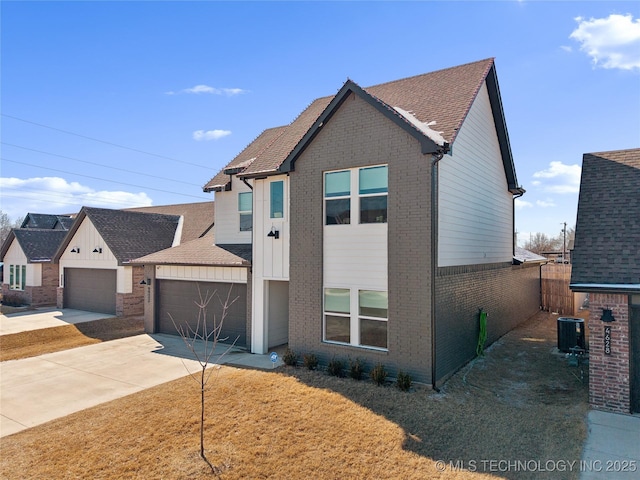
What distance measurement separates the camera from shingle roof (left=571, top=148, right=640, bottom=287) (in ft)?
26.2

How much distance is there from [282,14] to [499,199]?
10.8 m

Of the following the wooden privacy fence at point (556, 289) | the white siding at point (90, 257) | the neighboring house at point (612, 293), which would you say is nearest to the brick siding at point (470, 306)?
the neighboring house at point (612, 293)

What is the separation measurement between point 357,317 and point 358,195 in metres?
3.30

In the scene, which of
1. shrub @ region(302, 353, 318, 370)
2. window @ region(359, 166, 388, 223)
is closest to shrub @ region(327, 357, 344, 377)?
shrub @ region(302, 353, 318, 370)

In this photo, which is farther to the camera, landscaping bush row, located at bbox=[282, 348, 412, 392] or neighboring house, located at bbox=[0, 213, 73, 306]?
neighboring house, located at bbox=[0, 213, 73, 306]

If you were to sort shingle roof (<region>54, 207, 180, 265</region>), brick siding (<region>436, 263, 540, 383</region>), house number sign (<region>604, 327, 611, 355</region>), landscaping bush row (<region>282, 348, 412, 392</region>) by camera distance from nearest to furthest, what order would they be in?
1. house number sign (<region>604, 327, 611, 355</region>)
2. landscaping bush row (<region>282, 348, 412, 392</region>)
3. brick siding (<region>436, 263, 540, 383</region>)
4. shingle roof (<region>54, 207, 180, 265</region>)

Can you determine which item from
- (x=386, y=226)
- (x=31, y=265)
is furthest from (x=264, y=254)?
(x=31, y=265)

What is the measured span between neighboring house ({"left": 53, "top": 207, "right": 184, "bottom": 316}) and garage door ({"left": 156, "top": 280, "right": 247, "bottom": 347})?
4687mm

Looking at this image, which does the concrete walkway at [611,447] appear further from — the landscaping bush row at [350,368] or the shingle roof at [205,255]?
the shingle roof at [205,255]

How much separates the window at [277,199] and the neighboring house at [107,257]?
10891 mm

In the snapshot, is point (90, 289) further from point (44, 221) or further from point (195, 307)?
point (44, 221)

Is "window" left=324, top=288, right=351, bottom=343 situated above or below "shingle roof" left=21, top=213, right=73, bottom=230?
below

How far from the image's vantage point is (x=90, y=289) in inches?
854

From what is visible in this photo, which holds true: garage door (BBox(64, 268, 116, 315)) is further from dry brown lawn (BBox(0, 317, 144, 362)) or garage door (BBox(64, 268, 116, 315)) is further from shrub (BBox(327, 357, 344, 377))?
shrub (BBox(327, 357, 344, 377))
